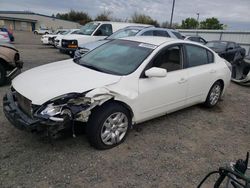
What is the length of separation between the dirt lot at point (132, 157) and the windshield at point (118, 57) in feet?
3.61

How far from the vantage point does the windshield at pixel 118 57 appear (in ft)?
11.4

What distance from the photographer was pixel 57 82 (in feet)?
9.82

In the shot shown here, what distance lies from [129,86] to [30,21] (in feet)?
244

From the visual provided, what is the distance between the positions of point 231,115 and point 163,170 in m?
2.84

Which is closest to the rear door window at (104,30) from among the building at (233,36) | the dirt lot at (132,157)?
the dirt lot at (132,157)

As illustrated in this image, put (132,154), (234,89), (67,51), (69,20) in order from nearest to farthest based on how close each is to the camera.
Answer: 1. (132,154)
2. (234,89)
3. (67,51)
4. (69,20)

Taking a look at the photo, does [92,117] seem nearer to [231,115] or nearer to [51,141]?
[51,141]

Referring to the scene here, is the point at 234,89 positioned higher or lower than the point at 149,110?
lower

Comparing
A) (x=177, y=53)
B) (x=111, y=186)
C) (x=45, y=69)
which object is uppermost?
(x=177, y=53)

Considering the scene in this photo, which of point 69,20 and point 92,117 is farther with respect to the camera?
point 69,20

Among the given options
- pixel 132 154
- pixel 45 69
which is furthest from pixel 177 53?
pixel 45 69

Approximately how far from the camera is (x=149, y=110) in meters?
3.58

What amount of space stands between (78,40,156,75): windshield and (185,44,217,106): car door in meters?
0.97

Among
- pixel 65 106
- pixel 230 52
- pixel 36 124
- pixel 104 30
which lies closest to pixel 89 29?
pixel 104 30
